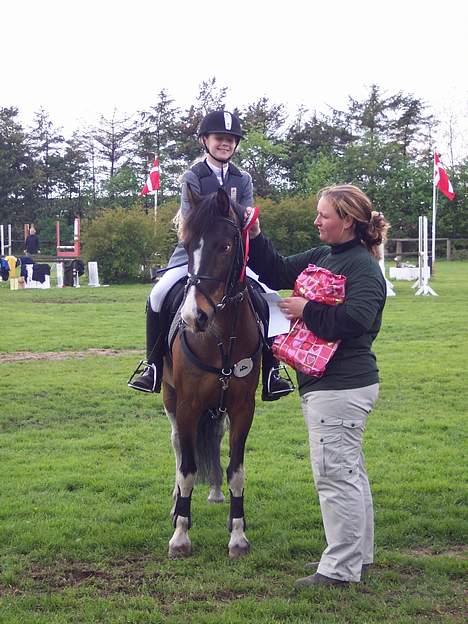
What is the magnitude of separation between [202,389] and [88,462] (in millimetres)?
2588

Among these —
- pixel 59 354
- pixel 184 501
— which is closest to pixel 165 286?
pixel 184 501

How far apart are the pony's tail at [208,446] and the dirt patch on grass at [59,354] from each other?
26.3 ft

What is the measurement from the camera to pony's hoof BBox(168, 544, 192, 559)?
17.1 ft

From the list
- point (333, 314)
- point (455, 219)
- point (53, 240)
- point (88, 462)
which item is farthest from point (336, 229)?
point (53, 240)

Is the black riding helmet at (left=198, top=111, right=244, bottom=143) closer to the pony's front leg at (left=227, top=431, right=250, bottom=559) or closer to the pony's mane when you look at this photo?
the pony's mane

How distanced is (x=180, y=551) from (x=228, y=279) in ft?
A: 6.23

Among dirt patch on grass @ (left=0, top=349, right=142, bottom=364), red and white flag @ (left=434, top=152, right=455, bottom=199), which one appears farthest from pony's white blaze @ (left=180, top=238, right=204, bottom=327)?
red and white flag @ (left=434, top=152, right=455, bottom=199)

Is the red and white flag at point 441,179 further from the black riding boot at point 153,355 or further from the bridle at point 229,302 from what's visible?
the bridle at point 229,302

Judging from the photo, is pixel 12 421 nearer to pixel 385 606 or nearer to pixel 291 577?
pixel 291 577

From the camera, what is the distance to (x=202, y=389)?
5344mm

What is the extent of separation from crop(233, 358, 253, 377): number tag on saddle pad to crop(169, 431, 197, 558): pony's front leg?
578 mm

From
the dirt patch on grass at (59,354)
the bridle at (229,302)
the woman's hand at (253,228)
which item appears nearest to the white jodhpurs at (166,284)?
the bridle at (229,302)

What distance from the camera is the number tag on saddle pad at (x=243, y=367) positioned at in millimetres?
5371

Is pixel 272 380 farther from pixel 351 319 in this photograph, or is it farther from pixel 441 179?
pixel 441 179
